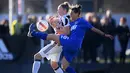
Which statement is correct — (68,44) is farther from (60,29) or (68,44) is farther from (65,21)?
(65,21)

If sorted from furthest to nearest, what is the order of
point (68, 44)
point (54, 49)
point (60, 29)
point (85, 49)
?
point (85, 49)
point (54, 49)
point (60, 29)
point (68, 44)

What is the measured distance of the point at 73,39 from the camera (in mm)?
10555

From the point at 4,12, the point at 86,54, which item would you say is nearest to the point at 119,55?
the point at 86,54

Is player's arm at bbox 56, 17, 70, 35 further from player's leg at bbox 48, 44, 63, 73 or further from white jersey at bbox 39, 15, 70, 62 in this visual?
player's leg at bbox 48, 44, 63, 73

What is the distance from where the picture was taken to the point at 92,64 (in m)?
14.4

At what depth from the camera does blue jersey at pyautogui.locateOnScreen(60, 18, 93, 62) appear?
34.4 ft

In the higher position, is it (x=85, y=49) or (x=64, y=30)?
(x=64, y=30)

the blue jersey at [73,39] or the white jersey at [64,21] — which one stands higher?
the white jersey at [64,21]

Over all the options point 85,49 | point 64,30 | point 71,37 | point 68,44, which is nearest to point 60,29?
point 64,30

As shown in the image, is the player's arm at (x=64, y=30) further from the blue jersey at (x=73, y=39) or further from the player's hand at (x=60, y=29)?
the blue jersey at (x=73, y=39)

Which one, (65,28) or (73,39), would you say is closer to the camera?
(73,39)

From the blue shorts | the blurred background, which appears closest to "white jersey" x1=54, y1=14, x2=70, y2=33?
the blue shorts

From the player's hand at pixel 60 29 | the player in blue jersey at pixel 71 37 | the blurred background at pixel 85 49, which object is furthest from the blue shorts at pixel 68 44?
the blurred background at pixel 85 49

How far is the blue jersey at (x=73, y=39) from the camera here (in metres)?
10.5
